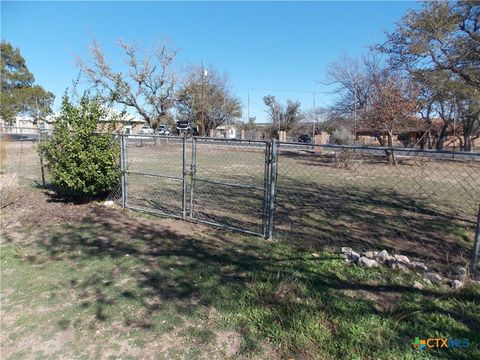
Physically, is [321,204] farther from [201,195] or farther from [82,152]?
[82,152]

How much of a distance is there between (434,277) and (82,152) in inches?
249

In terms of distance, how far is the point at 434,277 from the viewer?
3236 millimetres

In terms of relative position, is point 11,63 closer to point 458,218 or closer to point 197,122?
point 197,122

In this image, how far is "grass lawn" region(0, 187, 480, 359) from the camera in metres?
2.31

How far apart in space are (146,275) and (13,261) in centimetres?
182

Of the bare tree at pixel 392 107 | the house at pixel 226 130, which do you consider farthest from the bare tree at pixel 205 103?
the bare tree at pixel 392 107

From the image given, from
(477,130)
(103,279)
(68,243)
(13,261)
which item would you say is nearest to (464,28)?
(103,279)

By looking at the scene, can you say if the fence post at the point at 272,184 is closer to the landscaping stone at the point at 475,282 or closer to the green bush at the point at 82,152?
the landscaping stone at the point at 475,282

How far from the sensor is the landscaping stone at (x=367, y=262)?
3557mm

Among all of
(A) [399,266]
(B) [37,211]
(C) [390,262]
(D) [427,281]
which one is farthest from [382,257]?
(B) [37,211]

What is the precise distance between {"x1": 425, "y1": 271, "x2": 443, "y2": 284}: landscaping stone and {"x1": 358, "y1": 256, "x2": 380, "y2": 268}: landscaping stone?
511 mm

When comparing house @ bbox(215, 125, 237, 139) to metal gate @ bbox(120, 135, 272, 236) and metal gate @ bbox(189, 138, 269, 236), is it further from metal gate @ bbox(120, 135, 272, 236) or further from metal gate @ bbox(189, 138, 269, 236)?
metal gate @ bbox(189, 138, 269, 236)

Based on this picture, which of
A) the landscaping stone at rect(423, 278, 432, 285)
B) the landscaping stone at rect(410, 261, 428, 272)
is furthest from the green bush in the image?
the landscaping stone at rect(423, 278, 432, 285)

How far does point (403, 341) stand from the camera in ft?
7.63
